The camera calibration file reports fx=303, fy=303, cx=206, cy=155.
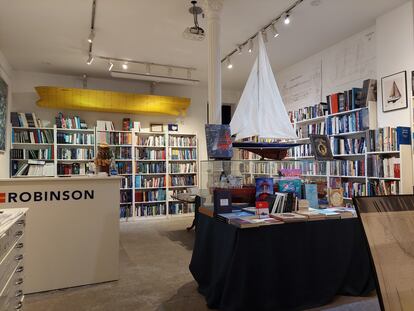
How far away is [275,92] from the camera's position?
3.53 metres

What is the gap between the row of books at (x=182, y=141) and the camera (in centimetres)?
728

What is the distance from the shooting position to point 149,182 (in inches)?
277

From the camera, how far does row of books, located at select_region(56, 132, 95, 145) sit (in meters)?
6.34

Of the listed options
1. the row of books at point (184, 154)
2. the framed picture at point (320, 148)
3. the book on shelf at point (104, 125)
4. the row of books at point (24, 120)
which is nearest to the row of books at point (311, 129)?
the framed picture at point (320, 148)

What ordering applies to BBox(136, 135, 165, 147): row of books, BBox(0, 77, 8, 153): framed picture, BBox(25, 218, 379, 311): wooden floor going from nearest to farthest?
BBox(25, 218, 379, 311): wooden floor
BBox(0, 77, 8, 153): framed picture
BBox(136, 135, 165, 147): row of books

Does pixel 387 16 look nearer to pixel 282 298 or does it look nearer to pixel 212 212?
pixel 212 212

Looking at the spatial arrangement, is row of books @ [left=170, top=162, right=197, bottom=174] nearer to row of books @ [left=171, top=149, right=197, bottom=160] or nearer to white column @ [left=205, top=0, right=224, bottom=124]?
row of books @ [left=171, top=149, right=197, bottom=160]

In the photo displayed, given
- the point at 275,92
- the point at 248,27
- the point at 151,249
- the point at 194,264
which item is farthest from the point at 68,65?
the point at 194,264

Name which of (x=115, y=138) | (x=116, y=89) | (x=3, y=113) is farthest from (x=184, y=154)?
(x=3, y=113)

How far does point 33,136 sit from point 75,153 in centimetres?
86

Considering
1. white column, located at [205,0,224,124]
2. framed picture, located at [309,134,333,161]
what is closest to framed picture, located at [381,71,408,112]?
framed picture, located at [309,134,333,161]

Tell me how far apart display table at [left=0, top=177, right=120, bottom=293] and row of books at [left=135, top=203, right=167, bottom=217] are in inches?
148

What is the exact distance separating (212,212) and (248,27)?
319cm

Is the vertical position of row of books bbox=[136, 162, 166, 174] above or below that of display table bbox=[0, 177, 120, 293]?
above
